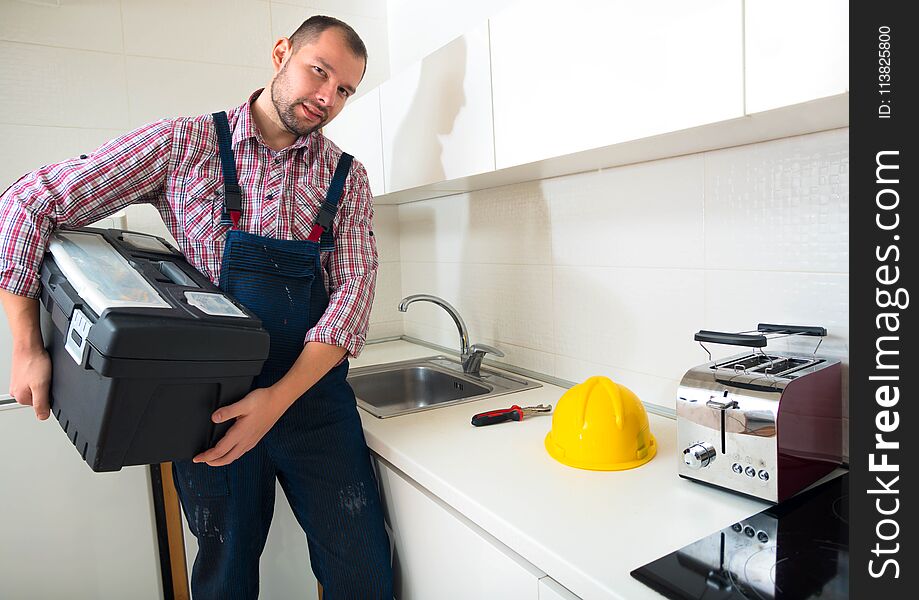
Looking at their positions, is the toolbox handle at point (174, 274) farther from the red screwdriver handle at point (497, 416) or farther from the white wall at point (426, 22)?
the white wall at point (426, 22)

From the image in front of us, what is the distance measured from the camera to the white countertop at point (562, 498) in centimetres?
87

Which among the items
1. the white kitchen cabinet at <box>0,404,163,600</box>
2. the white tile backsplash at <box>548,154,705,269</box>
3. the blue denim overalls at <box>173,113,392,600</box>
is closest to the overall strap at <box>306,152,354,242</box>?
the blue denim overalls at <box>173,113,392,600</box>

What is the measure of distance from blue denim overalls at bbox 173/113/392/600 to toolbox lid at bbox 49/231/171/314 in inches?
10.2

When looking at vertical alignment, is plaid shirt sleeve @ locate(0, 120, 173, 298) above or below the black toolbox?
above

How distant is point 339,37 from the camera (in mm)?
1357

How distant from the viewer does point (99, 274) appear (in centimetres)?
102

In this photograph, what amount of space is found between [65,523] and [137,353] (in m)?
1.31

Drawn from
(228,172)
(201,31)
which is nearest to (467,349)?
(228,172)

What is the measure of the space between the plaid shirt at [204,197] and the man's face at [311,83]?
0.06 meters

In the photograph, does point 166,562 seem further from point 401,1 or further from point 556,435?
point 401,1

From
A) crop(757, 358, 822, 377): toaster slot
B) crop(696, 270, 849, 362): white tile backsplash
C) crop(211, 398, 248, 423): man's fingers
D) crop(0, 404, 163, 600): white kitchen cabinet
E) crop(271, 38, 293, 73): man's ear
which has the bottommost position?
crop(0, 404, 163, 600): white kitchen cabinet

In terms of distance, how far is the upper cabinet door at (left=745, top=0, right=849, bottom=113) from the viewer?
2.56ft

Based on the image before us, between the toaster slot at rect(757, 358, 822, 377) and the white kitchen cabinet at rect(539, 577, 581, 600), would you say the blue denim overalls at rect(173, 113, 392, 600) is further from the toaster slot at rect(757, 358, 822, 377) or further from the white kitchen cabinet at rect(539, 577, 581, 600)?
the toaster slot at rect(757, 358, 822, 377)
